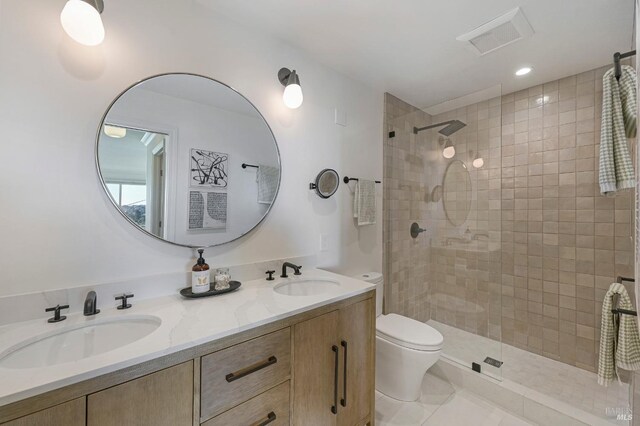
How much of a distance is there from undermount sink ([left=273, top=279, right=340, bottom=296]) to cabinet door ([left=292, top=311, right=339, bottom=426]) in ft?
1.08

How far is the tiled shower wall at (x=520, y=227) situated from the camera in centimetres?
195

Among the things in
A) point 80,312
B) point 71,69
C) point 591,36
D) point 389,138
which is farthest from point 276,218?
point 591,36

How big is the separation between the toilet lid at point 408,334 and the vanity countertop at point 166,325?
2.02 feet

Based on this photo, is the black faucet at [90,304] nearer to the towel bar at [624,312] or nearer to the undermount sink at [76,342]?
the undermount sink at [76,342]

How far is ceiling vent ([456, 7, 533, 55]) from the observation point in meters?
1.42

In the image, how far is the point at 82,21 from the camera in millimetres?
951

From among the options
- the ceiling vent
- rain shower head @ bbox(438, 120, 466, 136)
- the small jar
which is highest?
the ceiling vent

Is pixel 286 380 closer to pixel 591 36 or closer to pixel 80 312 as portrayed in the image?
pixel 80 312

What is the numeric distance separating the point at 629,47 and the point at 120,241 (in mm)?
3146

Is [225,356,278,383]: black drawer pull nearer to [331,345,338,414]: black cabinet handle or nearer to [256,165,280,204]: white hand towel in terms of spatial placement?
[331,345,338,414]: black cabinet handle

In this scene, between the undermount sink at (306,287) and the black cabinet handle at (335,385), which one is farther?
the undermount sink at (306,287)

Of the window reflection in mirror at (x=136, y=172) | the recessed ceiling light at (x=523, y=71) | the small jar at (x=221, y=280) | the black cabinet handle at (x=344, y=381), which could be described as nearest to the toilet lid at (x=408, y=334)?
the black cabinet handle at (x=344, y=381)

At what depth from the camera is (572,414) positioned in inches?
59.6

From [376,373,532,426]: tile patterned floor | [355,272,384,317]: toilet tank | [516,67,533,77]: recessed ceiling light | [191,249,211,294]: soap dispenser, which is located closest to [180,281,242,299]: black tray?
[191,249,211,294]: soap dispenser
